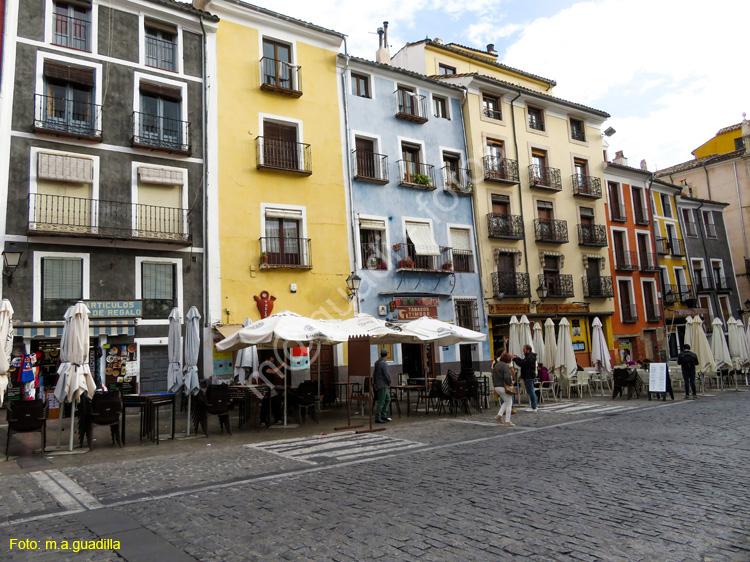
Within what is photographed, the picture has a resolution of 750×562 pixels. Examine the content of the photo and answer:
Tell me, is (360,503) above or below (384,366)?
below

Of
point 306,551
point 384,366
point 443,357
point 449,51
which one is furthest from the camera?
point 449,51

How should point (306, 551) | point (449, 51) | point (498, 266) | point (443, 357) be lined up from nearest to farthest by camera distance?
point (306, 551) < point (443, 357) < point (498, 266) < point (449, 51)

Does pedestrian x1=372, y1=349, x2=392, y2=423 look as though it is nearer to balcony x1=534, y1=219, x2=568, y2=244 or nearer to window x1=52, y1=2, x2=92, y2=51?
window x1=52, y1=2, x2=92, y2=51

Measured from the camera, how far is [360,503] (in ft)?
20.5

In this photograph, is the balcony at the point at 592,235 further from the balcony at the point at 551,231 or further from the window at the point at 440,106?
the window at the point at 440,106

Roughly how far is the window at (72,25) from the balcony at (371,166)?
10.1m

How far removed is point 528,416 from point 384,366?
13.4 ft

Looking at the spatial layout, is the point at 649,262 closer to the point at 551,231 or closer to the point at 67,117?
the point at 551,231

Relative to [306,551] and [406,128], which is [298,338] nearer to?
[306,551]

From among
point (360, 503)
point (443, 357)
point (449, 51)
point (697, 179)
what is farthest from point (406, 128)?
point (697, 179)

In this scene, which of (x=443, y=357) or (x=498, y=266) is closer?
(x=443, y=357)

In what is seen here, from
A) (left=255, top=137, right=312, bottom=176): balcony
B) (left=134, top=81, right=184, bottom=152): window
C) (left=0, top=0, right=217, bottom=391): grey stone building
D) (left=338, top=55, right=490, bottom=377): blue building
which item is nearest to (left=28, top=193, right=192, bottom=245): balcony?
(left=0, top=0, right=217, bottom=391): grey stone building

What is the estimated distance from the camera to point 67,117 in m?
16.8

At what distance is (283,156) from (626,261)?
21828mm
